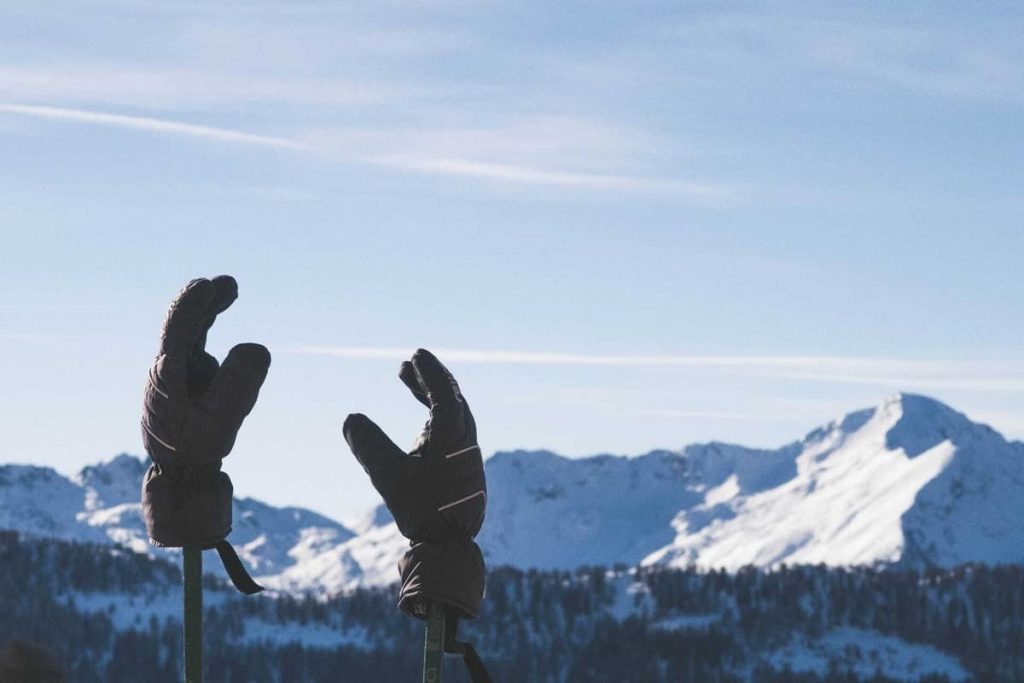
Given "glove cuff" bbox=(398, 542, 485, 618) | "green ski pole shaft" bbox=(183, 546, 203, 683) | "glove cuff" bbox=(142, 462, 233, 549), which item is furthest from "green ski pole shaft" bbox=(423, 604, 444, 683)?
"glove cuff" bbox=(142, 462, 233, 549)

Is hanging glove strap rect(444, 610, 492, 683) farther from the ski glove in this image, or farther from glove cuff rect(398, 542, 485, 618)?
the ski glove

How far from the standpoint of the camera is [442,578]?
11383mm

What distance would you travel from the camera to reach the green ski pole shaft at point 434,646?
1084 cm

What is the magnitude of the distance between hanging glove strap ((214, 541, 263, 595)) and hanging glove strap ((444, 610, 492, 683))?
1003mm

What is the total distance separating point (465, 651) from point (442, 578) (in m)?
0.38

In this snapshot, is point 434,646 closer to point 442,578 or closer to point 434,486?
point 442,578

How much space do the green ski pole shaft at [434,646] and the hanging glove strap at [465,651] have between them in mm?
78

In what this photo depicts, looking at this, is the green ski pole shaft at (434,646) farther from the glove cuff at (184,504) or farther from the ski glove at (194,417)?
the glove cuff at (184,504)

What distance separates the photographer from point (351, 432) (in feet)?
37.0

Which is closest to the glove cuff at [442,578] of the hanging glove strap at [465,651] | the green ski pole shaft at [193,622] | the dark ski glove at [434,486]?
the dark ski glove at [434,486]

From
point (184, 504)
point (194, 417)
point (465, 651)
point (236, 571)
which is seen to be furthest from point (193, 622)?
point (465, 651)

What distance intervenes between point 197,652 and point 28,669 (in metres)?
1.07

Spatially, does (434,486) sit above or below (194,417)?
below

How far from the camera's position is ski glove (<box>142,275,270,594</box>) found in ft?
38.2
